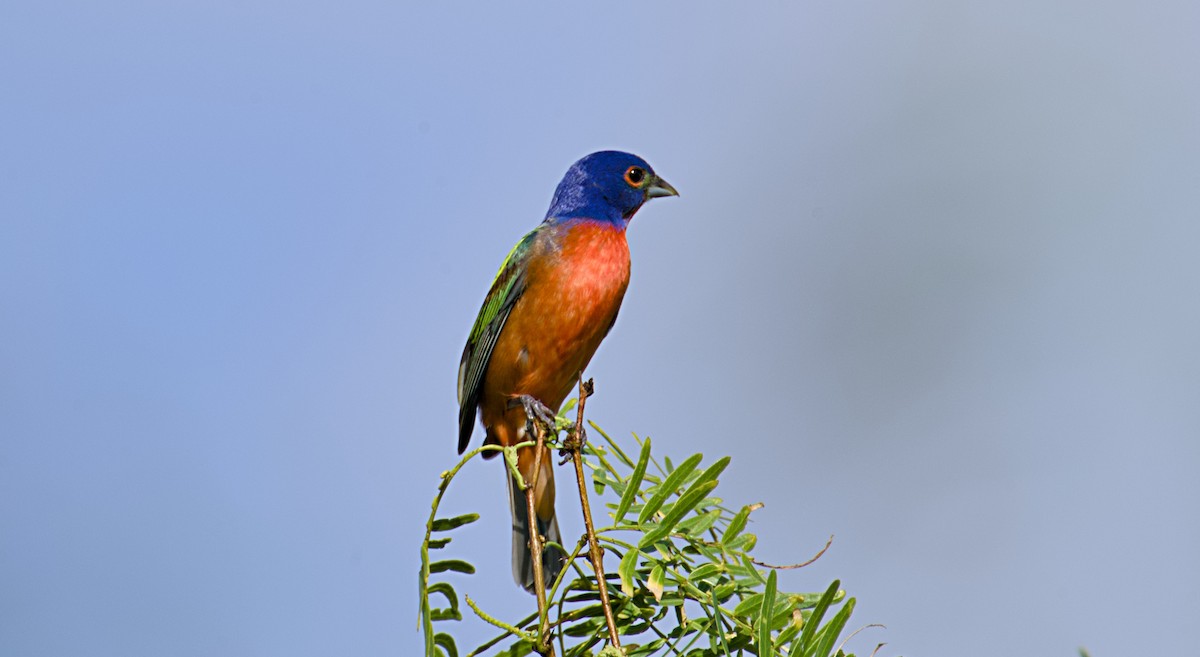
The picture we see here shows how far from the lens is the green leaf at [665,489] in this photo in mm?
2201

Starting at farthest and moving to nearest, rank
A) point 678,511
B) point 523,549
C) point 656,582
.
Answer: point 523,549
point 678,511
point 656,582

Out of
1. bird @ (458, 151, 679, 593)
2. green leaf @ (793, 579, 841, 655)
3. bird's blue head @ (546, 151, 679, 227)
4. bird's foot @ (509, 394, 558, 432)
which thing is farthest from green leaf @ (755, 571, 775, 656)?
bird's blue head @ (546, 151, 679, 227)

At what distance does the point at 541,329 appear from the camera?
5.42 metres

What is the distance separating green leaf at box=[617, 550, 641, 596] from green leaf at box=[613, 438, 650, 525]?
86 mm

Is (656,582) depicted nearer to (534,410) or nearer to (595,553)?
(595,553)

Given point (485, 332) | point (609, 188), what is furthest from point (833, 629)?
point (609, 188)

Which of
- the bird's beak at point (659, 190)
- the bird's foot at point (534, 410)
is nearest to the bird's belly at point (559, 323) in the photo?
the bird's foot at point (534, 410)

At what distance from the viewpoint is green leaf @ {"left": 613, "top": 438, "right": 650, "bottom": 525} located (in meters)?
2.23

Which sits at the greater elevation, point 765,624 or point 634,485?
point 634,485

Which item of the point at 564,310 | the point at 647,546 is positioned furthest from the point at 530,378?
the point at 647,546

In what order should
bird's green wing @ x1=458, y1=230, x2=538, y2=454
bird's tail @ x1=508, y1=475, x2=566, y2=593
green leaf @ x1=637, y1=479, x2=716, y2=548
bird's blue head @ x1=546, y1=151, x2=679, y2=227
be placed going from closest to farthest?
1. green leaf @ x1=637, y1=479, x2=716, y2=548
2. bird's tail @ x1=508, y1=475, x2=566, y2=593
3. bird's green wing @ x1=458, y1=230, x2=538, y2=454
4. bird's blue head @ x1=546, y1=151, x2=679, y2=227

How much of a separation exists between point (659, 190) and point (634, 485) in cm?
426

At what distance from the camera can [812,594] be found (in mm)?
2168

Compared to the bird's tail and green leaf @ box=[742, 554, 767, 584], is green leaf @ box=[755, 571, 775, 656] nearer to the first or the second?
green leaf @ box=[742, 554, 767, 584]
